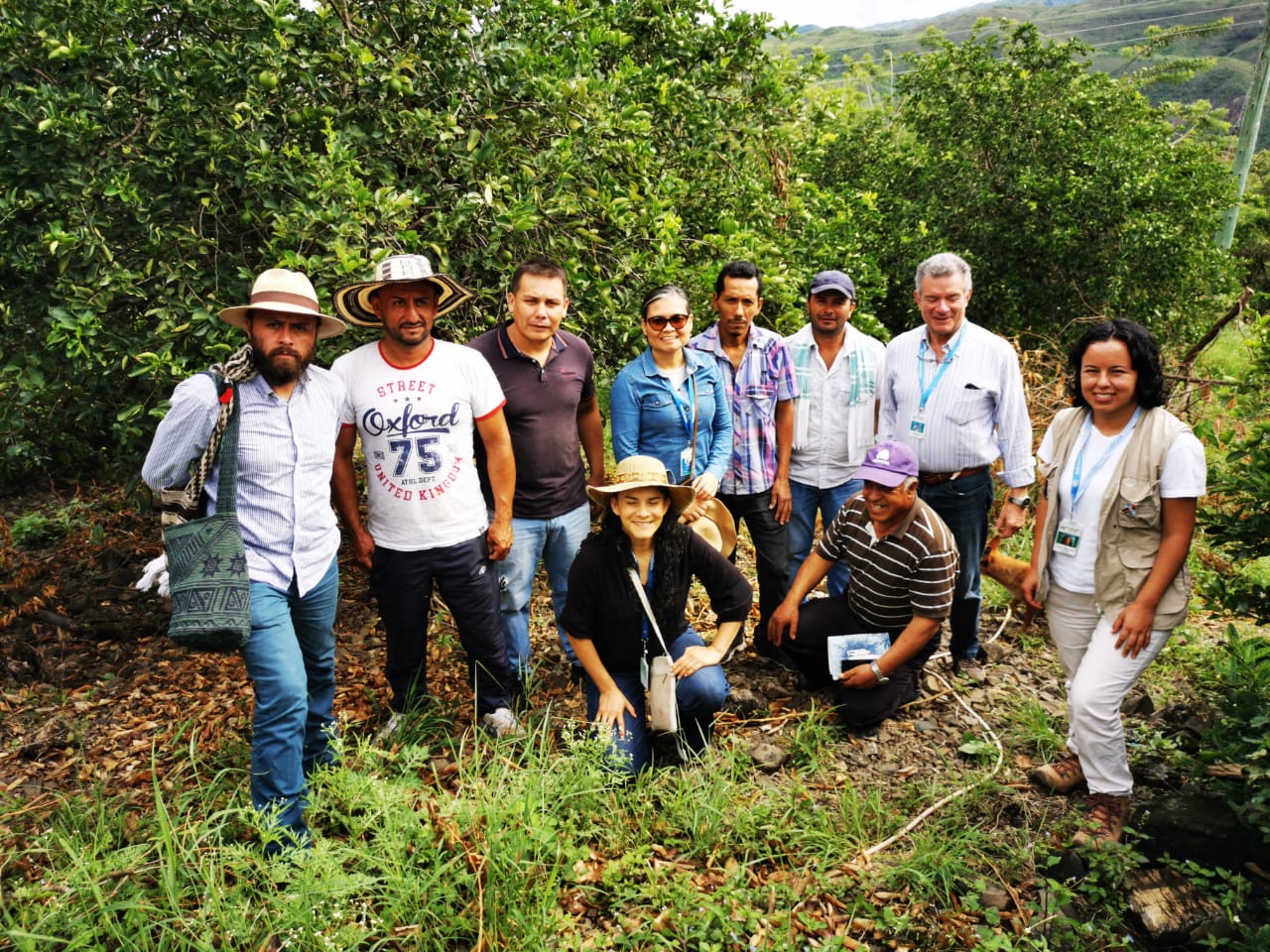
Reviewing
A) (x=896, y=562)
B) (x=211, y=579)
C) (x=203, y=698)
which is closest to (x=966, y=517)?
(x=896, y=562)

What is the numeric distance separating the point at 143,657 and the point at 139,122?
9.92ft

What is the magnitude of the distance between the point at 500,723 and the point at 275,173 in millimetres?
2850

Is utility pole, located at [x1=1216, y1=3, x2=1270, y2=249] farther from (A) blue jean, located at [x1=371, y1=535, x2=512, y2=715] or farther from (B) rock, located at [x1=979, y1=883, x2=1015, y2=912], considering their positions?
(A) blue jean, located at [x1=371, y1=535, x2=512, y2=715]

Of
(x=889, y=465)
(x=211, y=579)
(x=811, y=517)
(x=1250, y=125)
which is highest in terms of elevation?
(x=1250, y=125)

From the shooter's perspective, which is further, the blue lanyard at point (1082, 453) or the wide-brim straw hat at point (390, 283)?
the wide-brim straw hat at point (390, 283)

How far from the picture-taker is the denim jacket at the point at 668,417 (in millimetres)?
4289

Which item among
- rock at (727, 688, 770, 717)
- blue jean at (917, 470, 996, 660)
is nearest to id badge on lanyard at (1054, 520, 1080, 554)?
blue jean at (917, 470, 996, 660)

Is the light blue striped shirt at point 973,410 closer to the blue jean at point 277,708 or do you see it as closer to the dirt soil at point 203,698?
the dirt soil at point 203,698

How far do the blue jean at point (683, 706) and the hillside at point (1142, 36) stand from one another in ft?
111

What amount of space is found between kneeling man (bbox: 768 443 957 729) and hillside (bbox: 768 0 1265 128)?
3307cm

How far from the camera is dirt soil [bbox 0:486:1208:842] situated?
3977mm

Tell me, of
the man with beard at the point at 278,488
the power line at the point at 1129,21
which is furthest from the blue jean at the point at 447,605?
the power line at the point at 1129,21

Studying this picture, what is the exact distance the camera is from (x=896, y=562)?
13.4 ft

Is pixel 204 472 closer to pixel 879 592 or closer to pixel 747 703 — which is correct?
pixel 747 703
